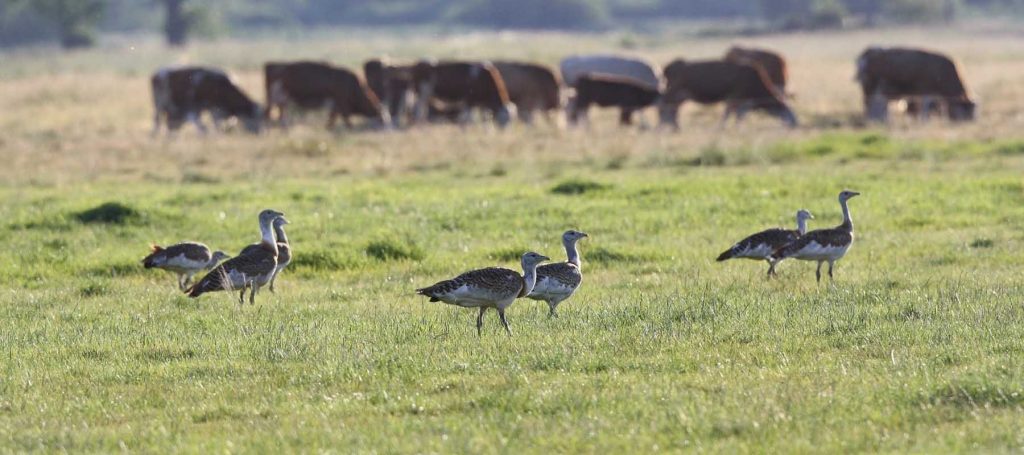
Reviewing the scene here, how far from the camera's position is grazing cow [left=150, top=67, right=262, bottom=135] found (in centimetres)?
3903

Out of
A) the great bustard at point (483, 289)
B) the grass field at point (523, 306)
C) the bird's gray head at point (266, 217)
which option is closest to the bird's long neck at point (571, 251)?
the grass field at point (523, 306)

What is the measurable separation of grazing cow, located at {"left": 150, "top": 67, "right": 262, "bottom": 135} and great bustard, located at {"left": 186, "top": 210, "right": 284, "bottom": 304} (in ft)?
85.0

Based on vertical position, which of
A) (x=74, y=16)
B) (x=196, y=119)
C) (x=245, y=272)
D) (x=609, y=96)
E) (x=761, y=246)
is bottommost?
(x=196, y=119)

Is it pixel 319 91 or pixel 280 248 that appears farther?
pixel 319 91

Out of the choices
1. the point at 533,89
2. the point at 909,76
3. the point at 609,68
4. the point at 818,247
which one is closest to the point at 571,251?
the point at 818,247

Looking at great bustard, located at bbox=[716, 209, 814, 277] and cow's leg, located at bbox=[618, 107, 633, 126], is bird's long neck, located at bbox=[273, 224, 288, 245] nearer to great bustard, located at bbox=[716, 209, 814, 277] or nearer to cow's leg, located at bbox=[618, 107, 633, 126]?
great bustard, located at bbox=[716, 209, 814, 277]

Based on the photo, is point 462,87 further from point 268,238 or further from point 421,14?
point 421,14

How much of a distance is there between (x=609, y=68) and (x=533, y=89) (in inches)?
203

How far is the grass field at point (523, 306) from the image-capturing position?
27.5 feet

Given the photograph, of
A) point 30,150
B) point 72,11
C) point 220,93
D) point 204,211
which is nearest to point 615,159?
point 204,211

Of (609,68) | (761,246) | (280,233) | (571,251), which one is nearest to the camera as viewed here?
(571,251)

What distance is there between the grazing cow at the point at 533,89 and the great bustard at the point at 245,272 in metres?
28.1

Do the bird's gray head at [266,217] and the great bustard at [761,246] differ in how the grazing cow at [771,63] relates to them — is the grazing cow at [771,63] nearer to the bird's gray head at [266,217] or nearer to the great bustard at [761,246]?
the great bustard at [761,246]

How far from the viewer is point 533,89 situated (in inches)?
1641
